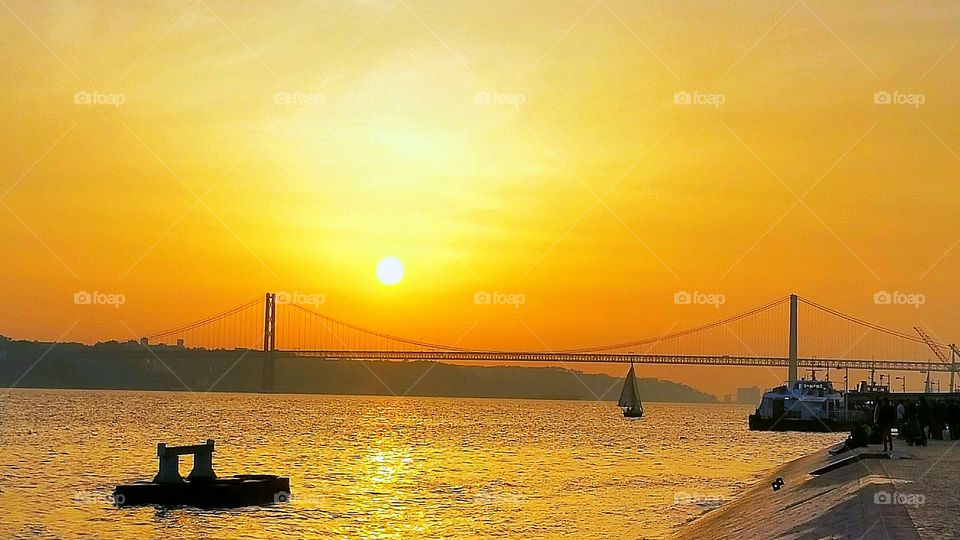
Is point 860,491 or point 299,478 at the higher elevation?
point 860,491

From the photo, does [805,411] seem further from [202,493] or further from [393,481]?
[202,493]

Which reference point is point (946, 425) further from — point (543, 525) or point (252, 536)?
point (252, 536)

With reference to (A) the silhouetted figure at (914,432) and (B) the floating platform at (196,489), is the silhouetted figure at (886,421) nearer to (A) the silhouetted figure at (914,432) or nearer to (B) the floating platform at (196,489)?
(A) the silhouetted figure at (914,432)

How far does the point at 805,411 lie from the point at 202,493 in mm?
103175

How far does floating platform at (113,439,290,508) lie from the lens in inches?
1528

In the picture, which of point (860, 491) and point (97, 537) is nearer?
point (860, 491)

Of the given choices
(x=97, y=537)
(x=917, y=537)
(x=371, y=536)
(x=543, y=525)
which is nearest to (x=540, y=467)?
(x=543, y=525)

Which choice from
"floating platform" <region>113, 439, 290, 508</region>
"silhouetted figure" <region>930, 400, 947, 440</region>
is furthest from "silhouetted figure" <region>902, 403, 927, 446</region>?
"floating platform" <region>113, 439, 290, 508</region>

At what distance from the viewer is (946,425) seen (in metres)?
52.2

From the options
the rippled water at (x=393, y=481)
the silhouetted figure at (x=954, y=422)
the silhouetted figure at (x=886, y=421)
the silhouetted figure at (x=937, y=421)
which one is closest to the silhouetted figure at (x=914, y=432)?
the silhouetted figure at (x=937, y=421)

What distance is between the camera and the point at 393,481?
185 feet

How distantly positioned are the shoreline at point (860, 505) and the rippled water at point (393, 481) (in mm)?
4788

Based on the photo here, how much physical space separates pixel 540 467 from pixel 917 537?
51.9 m

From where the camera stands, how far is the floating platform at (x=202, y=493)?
127ft
